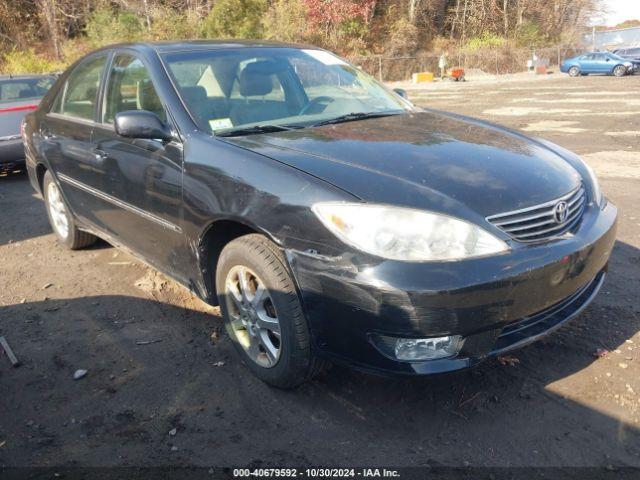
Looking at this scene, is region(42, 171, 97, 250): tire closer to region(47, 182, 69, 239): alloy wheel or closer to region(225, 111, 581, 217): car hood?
region(47, 182, 69, 239): alloy wheel

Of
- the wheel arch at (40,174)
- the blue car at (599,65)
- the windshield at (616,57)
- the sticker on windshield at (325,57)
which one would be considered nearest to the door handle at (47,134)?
the wheel arch at (40,174)

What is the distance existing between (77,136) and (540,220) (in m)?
3.30

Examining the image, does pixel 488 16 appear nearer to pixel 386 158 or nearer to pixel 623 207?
pixel 623 207

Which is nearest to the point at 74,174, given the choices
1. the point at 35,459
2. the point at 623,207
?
the point at 35,459

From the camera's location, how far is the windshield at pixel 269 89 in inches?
132

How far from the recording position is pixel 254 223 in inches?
106

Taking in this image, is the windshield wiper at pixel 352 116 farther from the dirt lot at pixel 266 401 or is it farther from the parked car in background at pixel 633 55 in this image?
the parked car in background at pixel 633 55

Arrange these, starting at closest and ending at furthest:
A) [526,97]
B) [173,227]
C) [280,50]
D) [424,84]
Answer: [173,227] → [280,50] → [526,97] → [424,84]

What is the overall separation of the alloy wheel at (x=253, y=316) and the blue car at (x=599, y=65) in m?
36.6

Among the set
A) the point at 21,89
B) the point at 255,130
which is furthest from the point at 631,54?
the point at 255,130

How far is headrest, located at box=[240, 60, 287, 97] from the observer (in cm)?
362

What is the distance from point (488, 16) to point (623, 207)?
152ft

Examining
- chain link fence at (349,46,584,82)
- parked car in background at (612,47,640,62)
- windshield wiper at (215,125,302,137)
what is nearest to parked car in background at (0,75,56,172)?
windshield wiper at (215,125,302,137)

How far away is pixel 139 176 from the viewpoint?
345 cm
